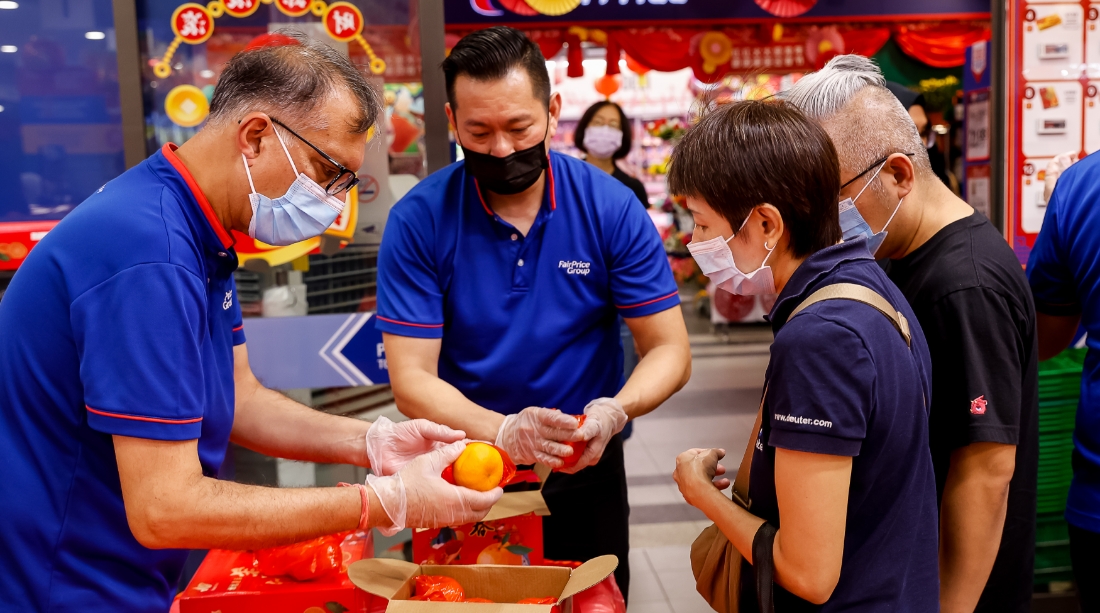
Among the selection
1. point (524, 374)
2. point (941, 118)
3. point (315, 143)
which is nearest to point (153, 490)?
point (315, 143)

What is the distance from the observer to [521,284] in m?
2.28

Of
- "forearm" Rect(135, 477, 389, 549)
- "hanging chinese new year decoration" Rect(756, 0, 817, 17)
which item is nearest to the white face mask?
"forearm" Rect(135, 477, 389, 549)

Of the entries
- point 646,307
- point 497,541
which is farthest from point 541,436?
point 646,307

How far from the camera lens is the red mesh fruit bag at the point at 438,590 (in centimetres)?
164

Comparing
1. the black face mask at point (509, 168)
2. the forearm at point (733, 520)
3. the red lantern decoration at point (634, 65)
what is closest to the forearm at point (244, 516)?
the forearm at point (733, 520)

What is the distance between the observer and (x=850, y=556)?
1382 millimetres

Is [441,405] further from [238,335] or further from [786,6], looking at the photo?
[786,6]

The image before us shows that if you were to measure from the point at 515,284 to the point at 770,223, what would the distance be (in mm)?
950

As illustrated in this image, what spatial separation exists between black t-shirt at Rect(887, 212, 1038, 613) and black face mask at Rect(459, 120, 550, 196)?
936 mm

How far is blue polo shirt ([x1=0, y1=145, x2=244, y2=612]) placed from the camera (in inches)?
51.3

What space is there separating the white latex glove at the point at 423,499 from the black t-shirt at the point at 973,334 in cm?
91

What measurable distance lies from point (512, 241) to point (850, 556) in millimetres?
1231

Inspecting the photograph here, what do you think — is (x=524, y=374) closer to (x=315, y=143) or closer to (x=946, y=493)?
(x=315, y=143)

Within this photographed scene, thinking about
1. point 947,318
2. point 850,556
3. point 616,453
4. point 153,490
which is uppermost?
point 947,318
